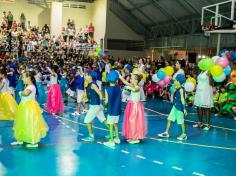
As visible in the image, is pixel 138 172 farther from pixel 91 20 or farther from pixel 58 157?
pixel 91 20

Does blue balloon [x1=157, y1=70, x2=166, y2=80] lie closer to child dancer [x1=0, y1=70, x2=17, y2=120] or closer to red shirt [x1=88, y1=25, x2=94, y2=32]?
child dancer [x1=0, y1=70, x2=17, y2=120]

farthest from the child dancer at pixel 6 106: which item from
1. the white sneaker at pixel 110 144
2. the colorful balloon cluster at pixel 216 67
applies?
the colorful balloon cluster at pixel 216 67

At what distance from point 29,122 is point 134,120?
7.25 feet

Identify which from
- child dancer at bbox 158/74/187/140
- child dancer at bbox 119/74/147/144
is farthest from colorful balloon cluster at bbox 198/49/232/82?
child dancer at bbox 119/74/147/144

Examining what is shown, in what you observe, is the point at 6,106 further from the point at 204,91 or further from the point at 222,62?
the point at 222,62

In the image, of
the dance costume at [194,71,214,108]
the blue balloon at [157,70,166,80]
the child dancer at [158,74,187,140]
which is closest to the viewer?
the child dancer at [158,74,187,140]

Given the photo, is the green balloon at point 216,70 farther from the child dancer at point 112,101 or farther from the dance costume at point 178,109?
the child dancer at point 112,101

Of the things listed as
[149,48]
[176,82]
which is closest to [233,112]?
[176,82]

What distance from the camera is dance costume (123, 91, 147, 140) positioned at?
7.24m

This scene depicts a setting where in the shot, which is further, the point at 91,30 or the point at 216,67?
the point at 91,30

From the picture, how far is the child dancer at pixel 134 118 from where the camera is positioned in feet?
23.7

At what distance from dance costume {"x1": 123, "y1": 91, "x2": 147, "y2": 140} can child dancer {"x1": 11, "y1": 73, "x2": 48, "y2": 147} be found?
184 cm

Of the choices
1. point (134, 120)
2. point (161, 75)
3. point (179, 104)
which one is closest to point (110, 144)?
point (134, 120)

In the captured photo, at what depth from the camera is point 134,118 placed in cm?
A: 722
